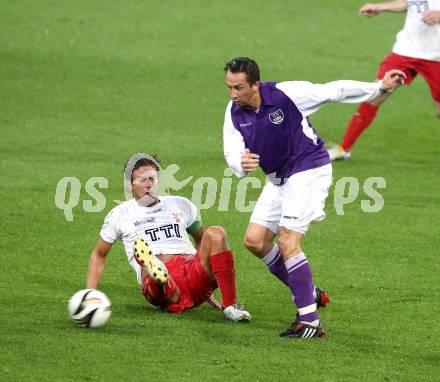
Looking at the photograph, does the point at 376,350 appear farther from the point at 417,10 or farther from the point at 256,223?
the point at 417,10

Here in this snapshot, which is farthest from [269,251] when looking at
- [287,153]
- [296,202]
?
[287,153]

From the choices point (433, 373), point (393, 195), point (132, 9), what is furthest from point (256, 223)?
point (132, 9)

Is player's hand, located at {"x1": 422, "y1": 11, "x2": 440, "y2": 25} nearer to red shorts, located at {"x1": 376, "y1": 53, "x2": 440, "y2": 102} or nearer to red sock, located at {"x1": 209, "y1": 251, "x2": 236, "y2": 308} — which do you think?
red shorts, located at {"x1": 376, "y1": 53, "x2": 440, "y2": 102}

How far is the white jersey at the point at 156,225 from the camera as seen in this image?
8.90 metres

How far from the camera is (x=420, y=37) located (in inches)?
530

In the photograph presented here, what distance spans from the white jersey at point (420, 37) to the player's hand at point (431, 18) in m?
0.17

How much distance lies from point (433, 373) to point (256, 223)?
75.2 inches

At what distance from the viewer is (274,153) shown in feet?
27.9

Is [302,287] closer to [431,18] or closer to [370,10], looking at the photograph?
[370,10]

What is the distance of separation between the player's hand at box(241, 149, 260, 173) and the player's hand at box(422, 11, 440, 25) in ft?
19.5

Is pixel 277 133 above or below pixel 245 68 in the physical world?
below

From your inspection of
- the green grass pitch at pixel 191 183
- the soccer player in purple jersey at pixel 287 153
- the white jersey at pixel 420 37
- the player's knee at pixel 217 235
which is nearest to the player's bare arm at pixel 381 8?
the white jersey at pixel 420 37

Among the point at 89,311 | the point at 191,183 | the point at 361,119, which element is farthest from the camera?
the point at 361,119

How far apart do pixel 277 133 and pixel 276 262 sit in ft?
3.35
